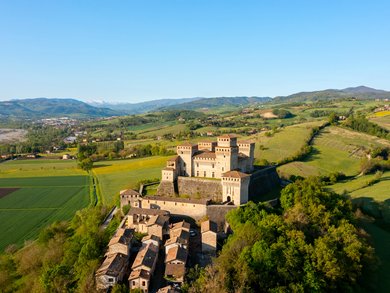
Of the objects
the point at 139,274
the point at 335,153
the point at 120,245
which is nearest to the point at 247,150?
the point at 120,245

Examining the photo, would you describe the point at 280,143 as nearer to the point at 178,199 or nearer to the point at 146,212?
the point at 178,199

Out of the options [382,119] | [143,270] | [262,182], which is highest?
[382,119]

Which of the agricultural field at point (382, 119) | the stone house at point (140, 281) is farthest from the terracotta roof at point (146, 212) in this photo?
the agricultural field at point (382, 119)

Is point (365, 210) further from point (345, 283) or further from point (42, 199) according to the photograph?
point (42, 199)

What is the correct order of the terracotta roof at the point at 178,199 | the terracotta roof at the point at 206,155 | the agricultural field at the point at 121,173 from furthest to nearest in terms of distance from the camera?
the agricultural field at the point at 121,173, the terracotta roof at the point at 206,155, the terracotta roof at the point at 178,199

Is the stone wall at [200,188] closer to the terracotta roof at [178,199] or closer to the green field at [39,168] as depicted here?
the terracotta roof at [178,199]

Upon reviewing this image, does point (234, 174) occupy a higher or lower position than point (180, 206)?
higher

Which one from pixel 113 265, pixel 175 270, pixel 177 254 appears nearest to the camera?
pixel 175 270

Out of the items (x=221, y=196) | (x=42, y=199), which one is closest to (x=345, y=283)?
(x=221, y=196)
